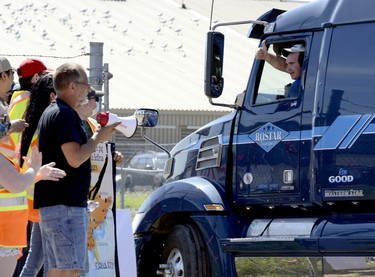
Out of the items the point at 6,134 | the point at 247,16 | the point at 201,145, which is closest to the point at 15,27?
the point at 247,16

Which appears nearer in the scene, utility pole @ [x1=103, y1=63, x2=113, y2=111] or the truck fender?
the truck fender

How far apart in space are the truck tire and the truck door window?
4.34 ft

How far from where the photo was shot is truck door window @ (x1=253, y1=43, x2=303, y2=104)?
7.98m

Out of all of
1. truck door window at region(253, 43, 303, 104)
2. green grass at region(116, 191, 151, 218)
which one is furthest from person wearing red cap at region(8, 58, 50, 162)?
green grass at region(116, 191, 151, 218)

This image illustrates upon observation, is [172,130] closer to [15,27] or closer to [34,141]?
[15,27]

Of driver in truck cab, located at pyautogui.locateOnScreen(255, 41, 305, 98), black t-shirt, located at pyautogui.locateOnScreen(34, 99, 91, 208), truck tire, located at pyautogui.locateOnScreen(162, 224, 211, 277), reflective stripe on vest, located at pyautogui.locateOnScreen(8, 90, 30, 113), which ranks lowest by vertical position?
truck tire, located at pyautogui.locateOnScreen(162, 224, 211, 277)

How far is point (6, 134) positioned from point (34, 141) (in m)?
1.31

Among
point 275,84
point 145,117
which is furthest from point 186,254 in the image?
point 275,84

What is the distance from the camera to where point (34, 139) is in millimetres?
7551

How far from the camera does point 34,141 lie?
24.8 ft

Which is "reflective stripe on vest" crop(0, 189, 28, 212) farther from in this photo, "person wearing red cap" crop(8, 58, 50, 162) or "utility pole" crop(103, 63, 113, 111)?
"utility pole" crop(103, 63, 113, 111)

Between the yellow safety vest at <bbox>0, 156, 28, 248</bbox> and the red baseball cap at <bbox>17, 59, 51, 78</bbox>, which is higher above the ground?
A: the red baseball cap at <bbox>17, 59, 51, 78</bbox>

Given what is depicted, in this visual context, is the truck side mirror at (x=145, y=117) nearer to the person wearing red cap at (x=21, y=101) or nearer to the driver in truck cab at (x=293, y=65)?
the person wearing red cap at (x=21, y=101)

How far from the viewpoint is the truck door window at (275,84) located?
798 cm
